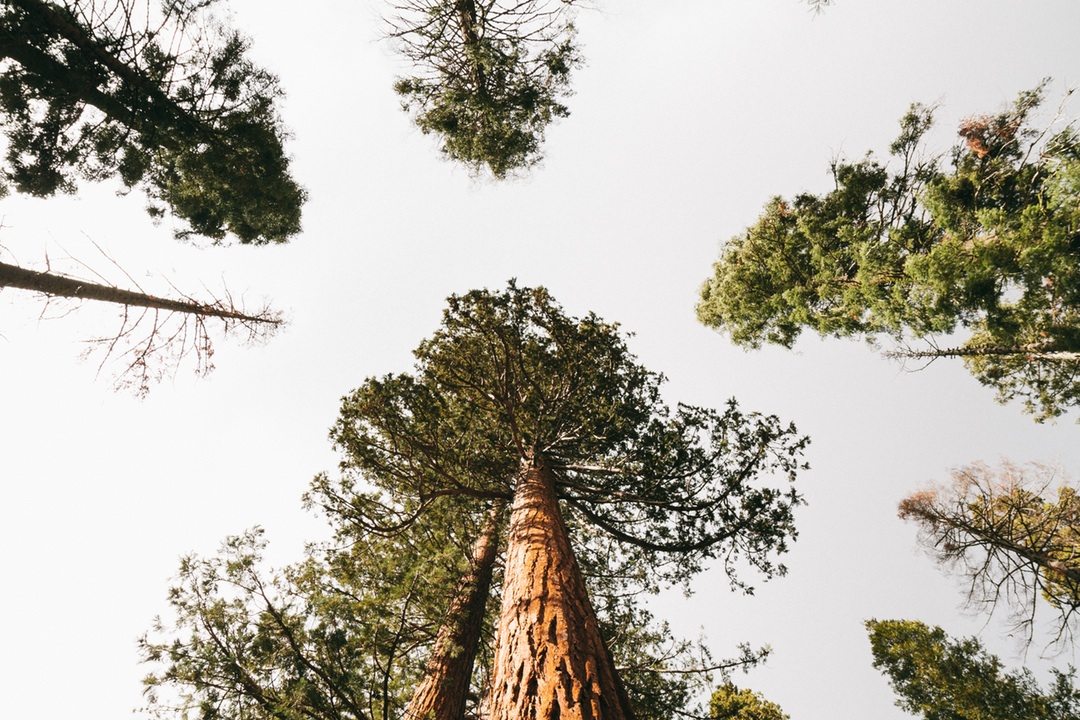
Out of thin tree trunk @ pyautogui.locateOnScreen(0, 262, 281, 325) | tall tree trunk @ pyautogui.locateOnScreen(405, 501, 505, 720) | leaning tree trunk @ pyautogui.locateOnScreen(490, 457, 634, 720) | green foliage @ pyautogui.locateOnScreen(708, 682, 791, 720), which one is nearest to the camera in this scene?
leaning tree trunk @ pyautogui.locateOnScreen(490, 457, 634, 720)

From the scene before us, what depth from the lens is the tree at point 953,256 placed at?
Result: 7070mm

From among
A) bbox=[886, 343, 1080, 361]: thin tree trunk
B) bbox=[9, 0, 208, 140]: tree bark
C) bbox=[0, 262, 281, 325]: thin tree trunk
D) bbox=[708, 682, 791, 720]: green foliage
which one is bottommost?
bbox=[708, 682, 791, 720]: green foliage

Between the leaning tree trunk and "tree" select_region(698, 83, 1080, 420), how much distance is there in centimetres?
837

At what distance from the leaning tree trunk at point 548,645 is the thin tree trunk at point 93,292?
20.7ft

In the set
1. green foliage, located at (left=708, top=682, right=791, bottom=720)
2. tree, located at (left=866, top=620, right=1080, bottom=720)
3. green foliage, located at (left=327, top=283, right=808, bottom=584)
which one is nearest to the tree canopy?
green foliage, located at (left=327, top=283, right=808, bottom=584)

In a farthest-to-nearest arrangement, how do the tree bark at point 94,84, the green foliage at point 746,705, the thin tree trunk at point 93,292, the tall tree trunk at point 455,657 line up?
the green foliage at point 746,705, the tree bark at point 94,84, the thin tree trunk at point 93,292, the tall tree trunk at point 455,657

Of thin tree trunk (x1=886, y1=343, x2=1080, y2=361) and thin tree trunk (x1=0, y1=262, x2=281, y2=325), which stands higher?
thin tree trunk (x1=886, y1=343, x2=1080, y2=361)

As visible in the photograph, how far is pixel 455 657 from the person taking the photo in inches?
190

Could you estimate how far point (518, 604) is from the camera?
3.66m

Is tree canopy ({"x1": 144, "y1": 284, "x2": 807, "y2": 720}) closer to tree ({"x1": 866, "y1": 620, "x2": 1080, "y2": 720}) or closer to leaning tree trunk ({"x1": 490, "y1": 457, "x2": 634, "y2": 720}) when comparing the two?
leaning tree trunk ({"x1": 490, "y1": 457, "x2": 634, "y2": 720})

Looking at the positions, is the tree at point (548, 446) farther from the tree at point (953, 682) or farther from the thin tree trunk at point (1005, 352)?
the tree at point (953, 682)

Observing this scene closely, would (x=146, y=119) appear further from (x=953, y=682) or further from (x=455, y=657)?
(x=953, y=682)

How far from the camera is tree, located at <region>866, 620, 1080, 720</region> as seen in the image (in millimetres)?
9352

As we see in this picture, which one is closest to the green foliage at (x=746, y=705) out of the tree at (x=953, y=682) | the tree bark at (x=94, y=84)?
the tree at (x=953, y=682)
